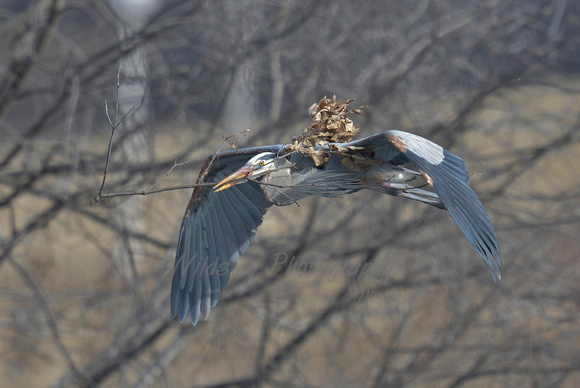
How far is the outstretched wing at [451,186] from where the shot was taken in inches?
112

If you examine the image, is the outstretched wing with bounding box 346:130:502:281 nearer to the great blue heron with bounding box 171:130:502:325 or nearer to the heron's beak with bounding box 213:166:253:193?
the great blue heron with bounding box 171:130:502:325

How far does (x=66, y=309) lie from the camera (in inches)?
235

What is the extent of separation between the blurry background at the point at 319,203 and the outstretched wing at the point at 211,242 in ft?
4.33

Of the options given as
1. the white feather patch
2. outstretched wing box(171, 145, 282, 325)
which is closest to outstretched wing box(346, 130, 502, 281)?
the white feather patch

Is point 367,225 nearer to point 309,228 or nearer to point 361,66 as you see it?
point 309,228

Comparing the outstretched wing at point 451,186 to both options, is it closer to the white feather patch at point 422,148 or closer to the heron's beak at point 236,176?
the white feather patch at point 422,148

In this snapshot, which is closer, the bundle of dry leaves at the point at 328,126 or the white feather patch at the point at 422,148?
the bundle of dry leaves at the point at 328,126

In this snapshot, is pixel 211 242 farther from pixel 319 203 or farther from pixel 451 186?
pixel 319 203

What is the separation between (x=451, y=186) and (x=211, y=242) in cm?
155

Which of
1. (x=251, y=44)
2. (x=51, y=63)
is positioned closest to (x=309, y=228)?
(x=251, y=44)

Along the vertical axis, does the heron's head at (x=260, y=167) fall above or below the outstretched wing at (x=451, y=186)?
above

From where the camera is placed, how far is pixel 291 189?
3.35 metres

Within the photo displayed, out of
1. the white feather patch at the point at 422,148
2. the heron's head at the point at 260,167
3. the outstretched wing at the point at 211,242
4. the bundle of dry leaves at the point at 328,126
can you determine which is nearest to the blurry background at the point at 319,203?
the outstretched wing at the point at 211,242

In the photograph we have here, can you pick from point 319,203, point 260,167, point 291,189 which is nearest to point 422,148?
point 291,189
